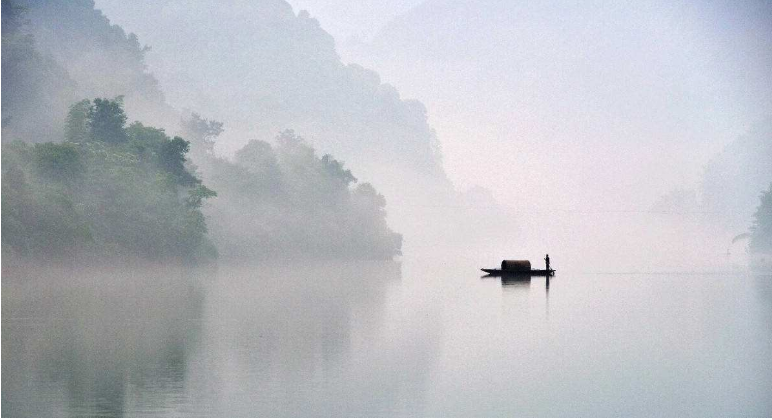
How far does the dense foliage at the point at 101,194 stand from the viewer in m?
64.6

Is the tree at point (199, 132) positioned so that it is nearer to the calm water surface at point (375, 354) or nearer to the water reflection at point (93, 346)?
the calm water surface at point (375, 354)

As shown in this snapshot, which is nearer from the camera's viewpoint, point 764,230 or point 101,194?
point 101,194

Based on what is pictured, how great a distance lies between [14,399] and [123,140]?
6529 cm

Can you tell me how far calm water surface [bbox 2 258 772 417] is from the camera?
2266cm

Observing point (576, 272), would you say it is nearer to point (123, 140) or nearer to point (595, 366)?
point (123, 140)

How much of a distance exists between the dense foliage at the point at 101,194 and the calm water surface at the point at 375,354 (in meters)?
11.2

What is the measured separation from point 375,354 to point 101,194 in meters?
49.9

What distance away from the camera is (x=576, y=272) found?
285 ft

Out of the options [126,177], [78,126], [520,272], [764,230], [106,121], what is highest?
[106,121]

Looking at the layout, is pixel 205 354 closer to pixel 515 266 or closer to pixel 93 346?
pixel 93 346

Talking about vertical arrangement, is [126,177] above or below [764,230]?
above

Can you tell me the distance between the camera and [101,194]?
75688 mm

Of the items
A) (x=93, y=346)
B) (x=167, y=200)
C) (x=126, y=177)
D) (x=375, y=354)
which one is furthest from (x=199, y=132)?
(x=375, y=354)

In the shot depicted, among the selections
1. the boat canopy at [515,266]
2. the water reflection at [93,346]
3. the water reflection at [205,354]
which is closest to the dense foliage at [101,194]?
the water reflection at [93,346]
